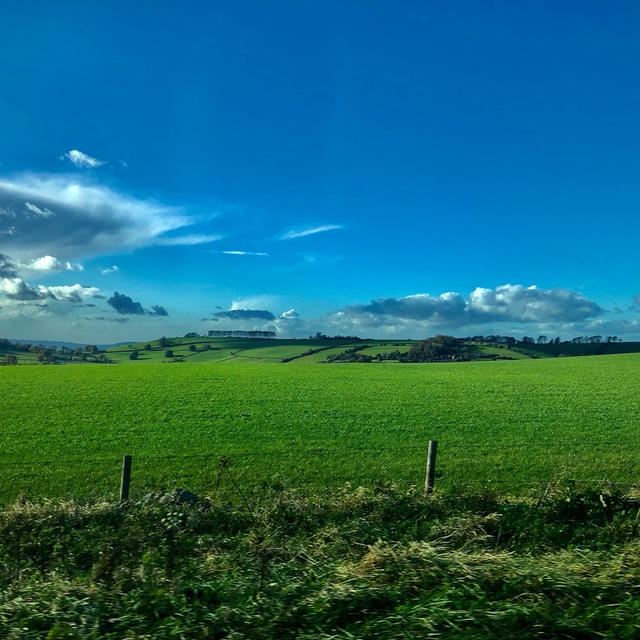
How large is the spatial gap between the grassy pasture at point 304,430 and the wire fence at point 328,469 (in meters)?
0.07

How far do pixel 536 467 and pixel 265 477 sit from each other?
9.05 metres

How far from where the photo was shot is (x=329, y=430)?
24281 millimetres

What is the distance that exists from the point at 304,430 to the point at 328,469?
713 cm

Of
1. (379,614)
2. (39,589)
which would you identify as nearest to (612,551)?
(379,614)

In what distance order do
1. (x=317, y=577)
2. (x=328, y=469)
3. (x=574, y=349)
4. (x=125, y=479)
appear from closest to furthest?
1. (x=317, y=577)
2. (x=125, y=479)
3. (x=328, y=469)
4. (x=574, y=349)

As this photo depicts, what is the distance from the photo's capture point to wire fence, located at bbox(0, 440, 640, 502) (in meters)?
14.9

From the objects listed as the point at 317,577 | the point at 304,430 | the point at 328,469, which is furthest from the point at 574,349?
the point at 317,577

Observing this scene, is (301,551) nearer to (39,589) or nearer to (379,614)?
(379,614)

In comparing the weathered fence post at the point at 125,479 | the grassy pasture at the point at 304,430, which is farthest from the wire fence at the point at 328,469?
the weathered fence post at the point at 125,479

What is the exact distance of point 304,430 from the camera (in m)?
24.2

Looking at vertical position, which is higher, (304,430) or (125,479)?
(125,479)

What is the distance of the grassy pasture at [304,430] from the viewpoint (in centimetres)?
1641

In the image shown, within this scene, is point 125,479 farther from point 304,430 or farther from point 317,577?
point 304,430

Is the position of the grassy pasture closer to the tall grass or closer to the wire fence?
the wire fence
